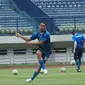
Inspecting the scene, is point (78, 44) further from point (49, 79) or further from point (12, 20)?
point (12, 20)

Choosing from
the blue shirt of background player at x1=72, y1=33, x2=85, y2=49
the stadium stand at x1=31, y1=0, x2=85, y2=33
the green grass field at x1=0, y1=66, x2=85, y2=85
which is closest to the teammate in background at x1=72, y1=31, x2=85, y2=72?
the blue shirt of background player at x1=72, y1=33, x2=85, y2=49

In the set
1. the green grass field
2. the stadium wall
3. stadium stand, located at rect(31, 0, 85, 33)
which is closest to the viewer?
the green grass field

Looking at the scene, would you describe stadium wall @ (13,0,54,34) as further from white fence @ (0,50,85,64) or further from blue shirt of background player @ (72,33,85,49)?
blue shirt of background player @ (72,33,85,49)

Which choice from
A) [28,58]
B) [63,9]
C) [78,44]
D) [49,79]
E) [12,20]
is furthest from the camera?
[63,9]

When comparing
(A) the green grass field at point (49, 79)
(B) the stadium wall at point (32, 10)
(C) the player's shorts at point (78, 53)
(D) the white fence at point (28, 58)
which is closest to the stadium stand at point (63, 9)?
(B) the stadium wall at point (32, 10)

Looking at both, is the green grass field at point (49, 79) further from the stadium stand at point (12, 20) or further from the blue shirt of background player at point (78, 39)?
the stadium stand at point (12, 20)

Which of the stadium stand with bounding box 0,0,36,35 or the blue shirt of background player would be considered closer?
the blue shirt of background player

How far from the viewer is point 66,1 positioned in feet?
125

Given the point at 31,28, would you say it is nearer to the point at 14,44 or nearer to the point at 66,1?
the point at 14,44

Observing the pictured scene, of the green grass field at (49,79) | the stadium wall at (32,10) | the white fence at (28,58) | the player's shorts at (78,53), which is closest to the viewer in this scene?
the green grass field at (49,79)

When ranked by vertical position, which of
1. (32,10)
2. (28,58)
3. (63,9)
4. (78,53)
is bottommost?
(28,58)

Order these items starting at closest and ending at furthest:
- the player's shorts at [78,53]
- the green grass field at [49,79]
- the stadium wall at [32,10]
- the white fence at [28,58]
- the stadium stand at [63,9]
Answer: the green grass field at [49,79] → the player's shorts at [78,53] → the white fence at [28,58] → the stadium wall at [32,10] → the stadium stand at [63,9]

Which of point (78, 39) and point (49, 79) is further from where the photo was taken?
point (78, 39)

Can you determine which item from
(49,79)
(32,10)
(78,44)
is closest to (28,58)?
(32,10)
